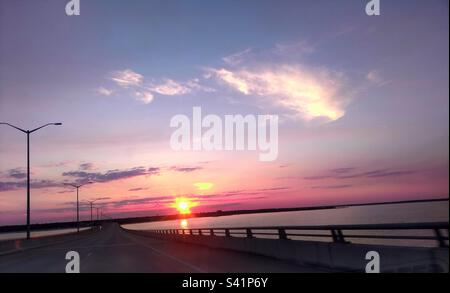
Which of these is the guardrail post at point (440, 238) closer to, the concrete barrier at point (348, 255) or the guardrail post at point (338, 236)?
the concrete barrier at point (348, 255)

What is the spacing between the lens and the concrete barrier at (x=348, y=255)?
1271 cm

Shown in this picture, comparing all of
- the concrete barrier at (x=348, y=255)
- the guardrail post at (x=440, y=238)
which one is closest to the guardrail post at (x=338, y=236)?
the concrete barrier at (x=348, y=255)

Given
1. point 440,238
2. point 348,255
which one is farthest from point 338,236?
point 440,238

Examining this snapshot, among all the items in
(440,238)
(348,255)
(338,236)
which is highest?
(440,238)

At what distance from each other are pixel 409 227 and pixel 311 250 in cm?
557

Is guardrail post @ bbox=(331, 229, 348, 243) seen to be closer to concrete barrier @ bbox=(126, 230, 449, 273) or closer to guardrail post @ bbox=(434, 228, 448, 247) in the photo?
concrete barrier @ bbox=(126, 230, 449, 273)

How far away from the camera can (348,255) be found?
16594 millimetres

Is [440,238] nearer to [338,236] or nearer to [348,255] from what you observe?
[348,255]

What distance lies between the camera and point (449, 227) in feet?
39.7

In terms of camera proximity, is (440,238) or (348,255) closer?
(440,238)

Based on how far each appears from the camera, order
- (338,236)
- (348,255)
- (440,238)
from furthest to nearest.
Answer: (338,236) < (348,255) < (440,238)
